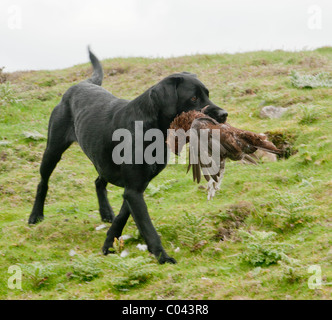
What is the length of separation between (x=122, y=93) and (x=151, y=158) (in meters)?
9.83

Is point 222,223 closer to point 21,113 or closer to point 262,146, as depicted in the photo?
point 262,146

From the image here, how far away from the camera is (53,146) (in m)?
7.42

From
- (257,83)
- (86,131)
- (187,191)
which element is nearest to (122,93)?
(257,83)

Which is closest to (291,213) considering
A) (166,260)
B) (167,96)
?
(166,260)

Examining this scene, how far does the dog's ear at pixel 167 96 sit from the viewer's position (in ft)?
18.7

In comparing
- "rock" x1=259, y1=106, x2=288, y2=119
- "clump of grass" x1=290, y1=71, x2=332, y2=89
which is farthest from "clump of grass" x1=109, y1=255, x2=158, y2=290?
"clump of grass" x1=290, y1=71, x2=332, y2=89

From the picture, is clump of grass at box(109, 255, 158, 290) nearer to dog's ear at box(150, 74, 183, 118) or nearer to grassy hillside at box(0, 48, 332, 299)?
grassy hillside at box(0, 48, 332, 299)

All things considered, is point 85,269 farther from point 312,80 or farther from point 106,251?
point 312,80

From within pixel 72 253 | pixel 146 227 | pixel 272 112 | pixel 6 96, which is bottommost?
pixel 72 253

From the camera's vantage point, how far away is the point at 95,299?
15.9ft

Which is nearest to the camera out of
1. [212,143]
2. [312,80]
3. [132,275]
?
[132,275]

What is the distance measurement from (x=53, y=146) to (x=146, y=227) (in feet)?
8.06

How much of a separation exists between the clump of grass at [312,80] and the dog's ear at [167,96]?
24.6 feet
